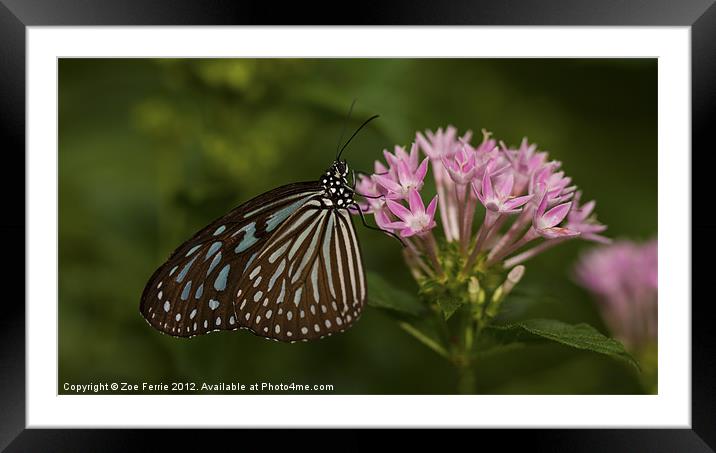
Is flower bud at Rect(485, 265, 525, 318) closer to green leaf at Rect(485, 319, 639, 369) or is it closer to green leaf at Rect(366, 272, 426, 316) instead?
green leaf at Rect(485, 319, 639, 369)

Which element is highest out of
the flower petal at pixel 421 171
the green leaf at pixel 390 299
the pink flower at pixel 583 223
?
the flower petal at pixel 421 171

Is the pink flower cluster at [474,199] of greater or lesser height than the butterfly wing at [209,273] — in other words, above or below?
above

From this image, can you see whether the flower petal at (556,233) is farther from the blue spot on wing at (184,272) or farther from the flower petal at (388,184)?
the blue spot on wing at (184,272)

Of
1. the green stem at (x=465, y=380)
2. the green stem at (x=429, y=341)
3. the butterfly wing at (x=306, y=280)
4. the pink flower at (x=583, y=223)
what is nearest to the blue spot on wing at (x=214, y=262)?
the butterfly wing at (x=306, y=280)

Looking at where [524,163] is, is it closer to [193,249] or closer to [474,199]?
[474,199]

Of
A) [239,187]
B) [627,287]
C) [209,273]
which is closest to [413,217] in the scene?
[209,273]
